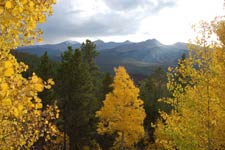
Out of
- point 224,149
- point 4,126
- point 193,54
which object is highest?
point 193,54

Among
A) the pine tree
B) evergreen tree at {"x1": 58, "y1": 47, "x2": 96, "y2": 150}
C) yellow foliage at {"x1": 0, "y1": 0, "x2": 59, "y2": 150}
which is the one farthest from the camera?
evergreen tree at {"x1": 58, "y1": 47, "x2": 96, "y2": 150}

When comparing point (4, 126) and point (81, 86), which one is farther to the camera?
point (81, 86)

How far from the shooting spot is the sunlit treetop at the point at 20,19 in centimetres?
361

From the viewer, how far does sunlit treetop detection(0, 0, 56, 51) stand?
361cm

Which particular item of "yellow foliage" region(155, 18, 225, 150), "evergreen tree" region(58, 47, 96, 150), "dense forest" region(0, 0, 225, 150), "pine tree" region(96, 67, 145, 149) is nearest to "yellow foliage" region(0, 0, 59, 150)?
"dense forest" region(0, 0, 225, 150)

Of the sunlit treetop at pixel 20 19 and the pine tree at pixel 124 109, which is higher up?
the sunlit treetop at pixel 20 19

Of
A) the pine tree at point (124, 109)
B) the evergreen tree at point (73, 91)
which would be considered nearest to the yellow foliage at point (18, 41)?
the pine tree at point (124, 109)

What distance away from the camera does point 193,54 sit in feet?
39.0

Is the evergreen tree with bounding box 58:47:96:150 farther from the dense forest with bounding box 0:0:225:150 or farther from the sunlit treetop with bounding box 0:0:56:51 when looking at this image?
the sunlit treetop with bounding box 0:0:56:51

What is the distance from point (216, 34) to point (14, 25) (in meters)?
9.09

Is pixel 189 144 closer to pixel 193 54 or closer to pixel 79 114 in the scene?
pixel 193 54

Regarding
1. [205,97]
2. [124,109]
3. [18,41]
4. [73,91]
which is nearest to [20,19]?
[18,41]

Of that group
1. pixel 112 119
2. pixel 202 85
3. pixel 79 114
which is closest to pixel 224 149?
pixel 202 85

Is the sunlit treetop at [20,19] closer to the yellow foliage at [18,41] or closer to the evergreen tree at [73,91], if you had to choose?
the yellow foliage at [18,41]
